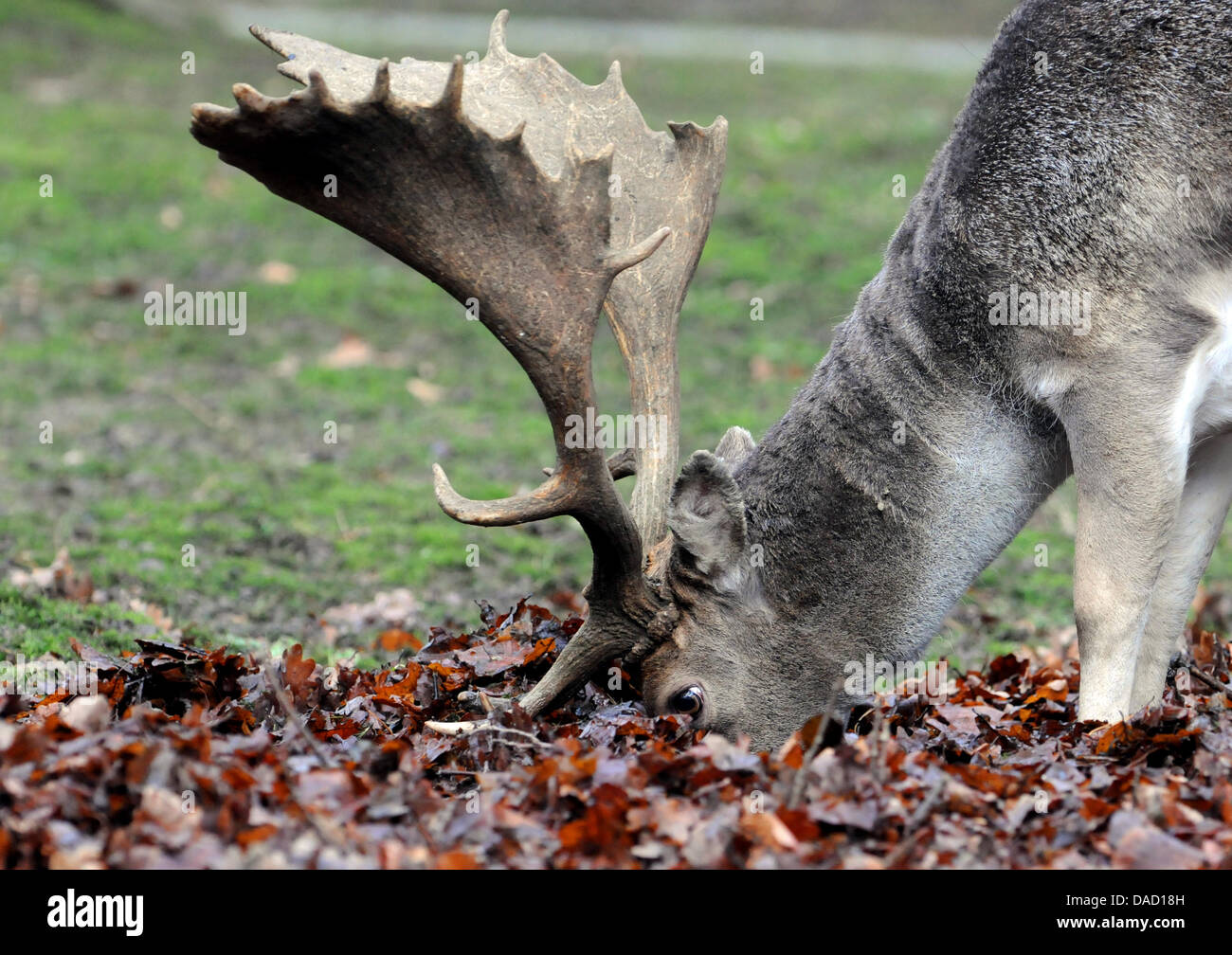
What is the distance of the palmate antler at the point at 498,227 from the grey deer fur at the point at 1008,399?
312 mm

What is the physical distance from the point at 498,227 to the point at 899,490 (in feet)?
6.05

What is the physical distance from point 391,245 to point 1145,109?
2.83m

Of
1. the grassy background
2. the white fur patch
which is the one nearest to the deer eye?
the white fur patch

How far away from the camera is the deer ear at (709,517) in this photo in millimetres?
5109

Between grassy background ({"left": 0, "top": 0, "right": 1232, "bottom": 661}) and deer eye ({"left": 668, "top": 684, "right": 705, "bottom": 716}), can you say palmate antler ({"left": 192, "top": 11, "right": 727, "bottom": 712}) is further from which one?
grassy background ({"left": 0, "top": 0, "right": 1232, "bottom": 661})

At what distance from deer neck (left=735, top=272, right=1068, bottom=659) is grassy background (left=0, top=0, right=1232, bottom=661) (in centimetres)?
254

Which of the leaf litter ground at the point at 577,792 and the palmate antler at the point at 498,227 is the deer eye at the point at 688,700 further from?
the palmate antler at the point at 498,227

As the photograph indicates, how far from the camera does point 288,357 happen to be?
12289 mm

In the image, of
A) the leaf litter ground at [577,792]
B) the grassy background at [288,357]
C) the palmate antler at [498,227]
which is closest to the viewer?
the leaf litter ground at [577,792]

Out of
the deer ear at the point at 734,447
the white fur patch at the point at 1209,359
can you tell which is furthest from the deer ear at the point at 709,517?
the white fur patch at the point at 1209,359
